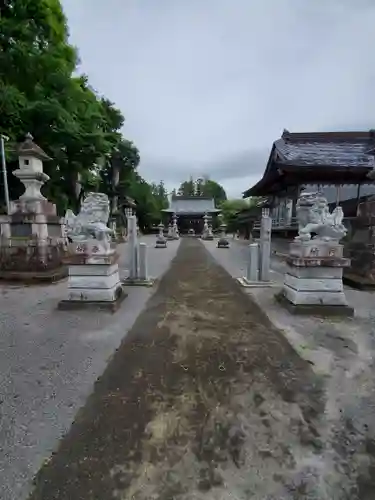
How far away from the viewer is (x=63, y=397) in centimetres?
252

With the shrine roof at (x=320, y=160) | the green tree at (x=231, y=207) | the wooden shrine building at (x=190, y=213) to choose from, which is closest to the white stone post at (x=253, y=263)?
the shrine roof at (x=320, y=160)

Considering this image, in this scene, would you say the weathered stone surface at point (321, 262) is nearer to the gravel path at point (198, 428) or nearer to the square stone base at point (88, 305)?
the gravel path at point (198, 428)

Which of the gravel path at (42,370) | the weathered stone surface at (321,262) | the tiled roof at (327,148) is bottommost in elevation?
the gravel path at (42,370)

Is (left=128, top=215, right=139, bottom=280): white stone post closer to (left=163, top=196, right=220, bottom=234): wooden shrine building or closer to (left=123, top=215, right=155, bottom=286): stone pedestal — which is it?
(left=123, top=215, right=155, bottom=286): stone pedestal

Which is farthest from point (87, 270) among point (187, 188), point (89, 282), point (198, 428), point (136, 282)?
point (187, 188)

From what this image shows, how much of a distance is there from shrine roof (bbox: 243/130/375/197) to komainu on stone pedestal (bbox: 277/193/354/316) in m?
6.93

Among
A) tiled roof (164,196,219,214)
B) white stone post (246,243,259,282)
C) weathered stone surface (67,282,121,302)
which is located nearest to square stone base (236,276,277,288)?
white stone post (246,243,259,282)

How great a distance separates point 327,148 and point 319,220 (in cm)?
1174

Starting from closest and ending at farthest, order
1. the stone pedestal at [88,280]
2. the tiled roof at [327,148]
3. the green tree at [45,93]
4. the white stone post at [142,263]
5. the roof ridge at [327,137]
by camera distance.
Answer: the stone pedestal at [88,280]
the white stone post at [142,263]
the green tree at [45,93]
the tiled roof at [327,148]
the roof ridge at [327,137]

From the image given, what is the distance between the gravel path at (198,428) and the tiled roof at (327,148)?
33.8ft

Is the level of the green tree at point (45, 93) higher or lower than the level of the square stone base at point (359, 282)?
higher

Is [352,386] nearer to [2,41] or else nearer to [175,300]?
[175,300]

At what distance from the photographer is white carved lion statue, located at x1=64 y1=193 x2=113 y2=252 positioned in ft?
16.4

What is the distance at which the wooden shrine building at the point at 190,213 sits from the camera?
36938mm
